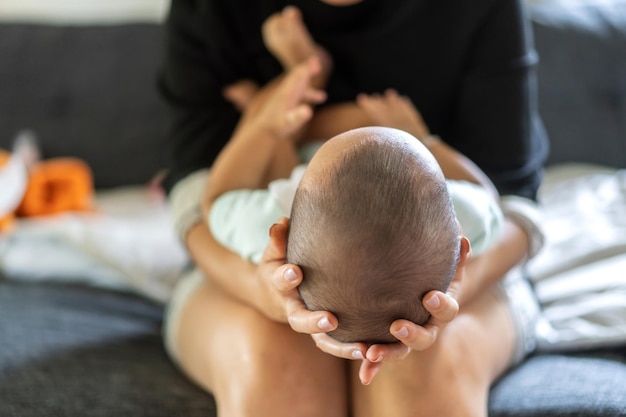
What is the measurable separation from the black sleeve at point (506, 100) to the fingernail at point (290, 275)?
0.50 meters

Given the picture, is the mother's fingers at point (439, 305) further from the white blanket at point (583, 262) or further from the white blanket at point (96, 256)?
the white blanket at point (96, 256)

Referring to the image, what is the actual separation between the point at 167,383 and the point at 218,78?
0.52 m

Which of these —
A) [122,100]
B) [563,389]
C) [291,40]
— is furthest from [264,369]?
[122,100]

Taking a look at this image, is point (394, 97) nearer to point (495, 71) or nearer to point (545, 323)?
point (495, 71)

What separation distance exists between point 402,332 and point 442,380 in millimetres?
181

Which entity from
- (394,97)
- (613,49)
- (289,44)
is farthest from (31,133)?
(613,49)

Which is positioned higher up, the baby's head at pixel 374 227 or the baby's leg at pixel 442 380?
the baby's head at pixel 374 227

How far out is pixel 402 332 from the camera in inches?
25.4

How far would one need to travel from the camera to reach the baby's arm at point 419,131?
3.01 feet

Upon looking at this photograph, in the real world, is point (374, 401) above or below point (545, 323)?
above

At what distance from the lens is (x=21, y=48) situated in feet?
5.53

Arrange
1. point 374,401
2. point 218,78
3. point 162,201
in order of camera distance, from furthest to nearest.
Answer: point 162,201, point 218,78, point 374,401

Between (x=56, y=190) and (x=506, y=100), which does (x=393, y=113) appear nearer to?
(x=506, y=100)

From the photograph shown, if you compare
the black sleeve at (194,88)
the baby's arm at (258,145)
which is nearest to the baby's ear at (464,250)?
the baby's arm at (258,145)
